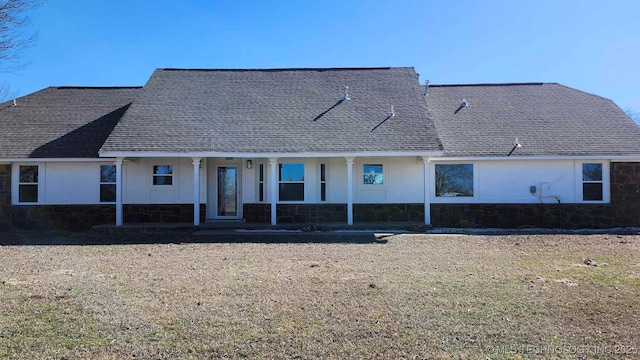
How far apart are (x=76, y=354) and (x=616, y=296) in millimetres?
6894

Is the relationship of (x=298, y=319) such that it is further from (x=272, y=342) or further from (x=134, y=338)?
(x=134, y=338)

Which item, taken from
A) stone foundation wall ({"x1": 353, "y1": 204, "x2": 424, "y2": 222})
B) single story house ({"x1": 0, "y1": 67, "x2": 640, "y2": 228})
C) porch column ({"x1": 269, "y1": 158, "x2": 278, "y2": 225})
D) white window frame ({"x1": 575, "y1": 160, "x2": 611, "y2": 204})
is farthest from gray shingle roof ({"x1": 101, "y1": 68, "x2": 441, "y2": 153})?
white window frame ({"x1": 575, "y1": 160, "x2": 611, "y2": 204})

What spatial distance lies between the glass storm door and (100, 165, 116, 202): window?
3.73 meters

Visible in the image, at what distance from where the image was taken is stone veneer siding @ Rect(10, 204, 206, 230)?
1535 cm

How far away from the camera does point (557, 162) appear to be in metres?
15.2

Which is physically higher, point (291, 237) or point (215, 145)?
point (215, 145)

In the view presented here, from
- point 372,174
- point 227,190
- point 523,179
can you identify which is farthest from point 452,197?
point 227,190

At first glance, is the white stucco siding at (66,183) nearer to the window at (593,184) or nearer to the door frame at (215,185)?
the door frame at (215,185)

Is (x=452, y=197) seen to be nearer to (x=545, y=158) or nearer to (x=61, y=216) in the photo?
(x=545, y=158)

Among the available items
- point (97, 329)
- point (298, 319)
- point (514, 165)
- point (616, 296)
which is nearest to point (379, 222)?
point (514, 165)

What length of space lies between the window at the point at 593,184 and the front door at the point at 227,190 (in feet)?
40.3

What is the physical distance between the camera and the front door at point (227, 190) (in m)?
15.9

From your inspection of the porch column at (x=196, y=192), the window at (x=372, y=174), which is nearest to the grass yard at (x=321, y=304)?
the porch column at (x=196, y=192)

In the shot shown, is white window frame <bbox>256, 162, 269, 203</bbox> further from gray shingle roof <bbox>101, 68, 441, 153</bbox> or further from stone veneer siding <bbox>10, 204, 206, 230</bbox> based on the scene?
stone veneer siding <bbox>10, 204, 206, 230</bbox>
